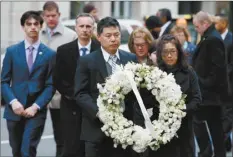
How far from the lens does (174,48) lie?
29.6 ft

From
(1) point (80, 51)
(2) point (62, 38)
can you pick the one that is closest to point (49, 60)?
(1) point (80, 51)

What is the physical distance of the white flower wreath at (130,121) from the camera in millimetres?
7992

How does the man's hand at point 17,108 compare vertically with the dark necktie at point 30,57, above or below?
below

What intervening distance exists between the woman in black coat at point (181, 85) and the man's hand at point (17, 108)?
2066mm

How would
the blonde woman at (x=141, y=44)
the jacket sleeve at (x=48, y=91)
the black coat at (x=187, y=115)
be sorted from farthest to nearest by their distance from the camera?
the jacket sleeve at (x=48, y=91), the blonde woman at (x=141, y=44), the black coat at (x=187, y=115)

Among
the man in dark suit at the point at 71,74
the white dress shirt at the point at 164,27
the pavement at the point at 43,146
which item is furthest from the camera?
the white dress shirt at the point at 164,27

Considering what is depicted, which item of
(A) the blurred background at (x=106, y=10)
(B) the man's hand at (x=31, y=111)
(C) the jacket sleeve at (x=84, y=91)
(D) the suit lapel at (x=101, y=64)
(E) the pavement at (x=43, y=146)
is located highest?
(D) the suit lapel at (x=101, y=64)

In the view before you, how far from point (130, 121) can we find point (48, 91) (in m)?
2.64

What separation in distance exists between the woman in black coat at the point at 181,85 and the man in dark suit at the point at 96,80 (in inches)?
14.8

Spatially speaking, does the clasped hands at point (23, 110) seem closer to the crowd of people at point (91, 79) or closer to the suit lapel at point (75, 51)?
the crowd of people at point (91, 79)

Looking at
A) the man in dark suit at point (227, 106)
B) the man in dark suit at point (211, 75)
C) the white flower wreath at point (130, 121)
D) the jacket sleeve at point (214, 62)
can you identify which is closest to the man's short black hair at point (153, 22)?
the man in dark suit at point (227, 106)

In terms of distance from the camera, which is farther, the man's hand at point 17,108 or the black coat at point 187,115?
the man's hand at point 17,108

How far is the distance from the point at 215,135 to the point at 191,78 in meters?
3.32

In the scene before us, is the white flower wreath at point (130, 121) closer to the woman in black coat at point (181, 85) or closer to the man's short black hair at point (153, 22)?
the woman in black coat at point (181, 85)
